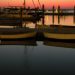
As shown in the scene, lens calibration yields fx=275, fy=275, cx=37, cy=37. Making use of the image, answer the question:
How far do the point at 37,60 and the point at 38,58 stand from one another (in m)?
0.90

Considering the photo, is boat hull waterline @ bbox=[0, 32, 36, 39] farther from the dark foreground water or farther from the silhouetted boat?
the silhouetted boat

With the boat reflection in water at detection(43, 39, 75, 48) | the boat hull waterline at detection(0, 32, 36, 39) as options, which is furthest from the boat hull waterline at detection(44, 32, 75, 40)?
the boat hull waterline at detection(0, 32, 36, 39)

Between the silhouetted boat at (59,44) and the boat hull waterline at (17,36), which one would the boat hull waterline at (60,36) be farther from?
the boat hull waterline at (17,36)

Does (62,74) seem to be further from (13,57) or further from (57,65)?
(13,57)

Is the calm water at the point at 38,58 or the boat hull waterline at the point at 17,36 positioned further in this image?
the boat hull waterline at the point at 17,36

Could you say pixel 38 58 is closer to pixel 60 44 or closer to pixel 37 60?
pixel 37 60

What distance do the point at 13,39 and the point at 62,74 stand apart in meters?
12.7

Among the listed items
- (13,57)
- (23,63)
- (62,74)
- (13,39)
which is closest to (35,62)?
(23,63)

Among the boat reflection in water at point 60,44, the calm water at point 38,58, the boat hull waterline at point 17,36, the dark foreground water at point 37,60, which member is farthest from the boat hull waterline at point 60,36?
the boat hull waterline at point 17,36

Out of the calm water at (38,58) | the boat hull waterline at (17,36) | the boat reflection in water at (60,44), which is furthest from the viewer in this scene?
the boat hull waterline at (17,36)

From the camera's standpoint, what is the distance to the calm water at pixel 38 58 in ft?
63.5

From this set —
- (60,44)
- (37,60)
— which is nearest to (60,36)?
(60,44)

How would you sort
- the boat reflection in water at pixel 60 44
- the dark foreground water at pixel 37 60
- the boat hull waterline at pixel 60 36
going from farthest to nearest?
the boat reflection in water at pixel 60 44 → the boat hull waterline at pixel 60 36 → the dark foreground water at pixel 37 60

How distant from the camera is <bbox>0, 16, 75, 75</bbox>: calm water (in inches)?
762
